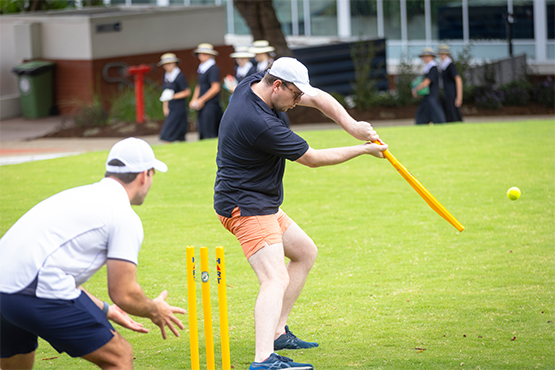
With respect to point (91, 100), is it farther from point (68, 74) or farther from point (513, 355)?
point (513, 355)

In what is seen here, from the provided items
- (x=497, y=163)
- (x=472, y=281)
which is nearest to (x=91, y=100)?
(x=497, y=163)

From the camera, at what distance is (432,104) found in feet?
49.5

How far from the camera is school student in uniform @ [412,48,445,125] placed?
48.0 ft

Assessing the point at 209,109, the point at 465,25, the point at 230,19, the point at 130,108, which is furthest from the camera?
the point at 230,19

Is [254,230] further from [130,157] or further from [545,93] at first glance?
[545,93]

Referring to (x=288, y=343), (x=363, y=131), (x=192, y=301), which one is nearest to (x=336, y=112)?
(x=363, y=131)

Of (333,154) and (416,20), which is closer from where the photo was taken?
(333,154)

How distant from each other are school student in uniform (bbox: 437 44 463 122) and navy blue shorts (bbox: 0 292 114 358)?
12616 mm

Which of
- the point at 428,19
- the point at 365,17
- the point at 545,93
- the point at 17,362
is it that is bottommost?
the point at 17,362

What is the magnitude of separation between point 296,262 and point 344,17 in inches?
984

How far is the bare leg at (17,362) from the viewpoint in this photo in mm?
3795

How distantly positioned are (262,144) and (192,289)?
42.9 inches

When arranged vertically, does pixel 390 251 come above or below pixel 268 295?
below

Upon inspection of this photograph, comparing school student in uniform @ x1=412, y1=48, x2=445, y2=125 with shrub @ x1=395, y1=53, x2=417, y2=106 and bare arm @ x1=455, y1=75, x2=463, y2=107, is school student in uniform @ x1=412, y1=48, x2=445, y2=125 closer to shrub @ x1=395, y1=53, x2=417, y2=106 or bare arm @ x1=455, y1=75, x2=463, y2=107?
bare arm @ x1=455, y1=75, x2=463, y2=107
